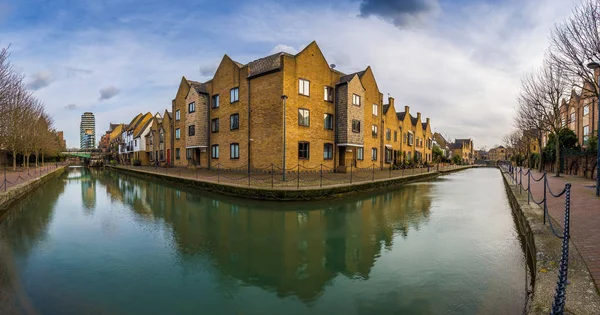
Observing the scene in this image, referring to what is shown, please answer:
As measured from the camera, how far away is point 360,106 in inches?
1085

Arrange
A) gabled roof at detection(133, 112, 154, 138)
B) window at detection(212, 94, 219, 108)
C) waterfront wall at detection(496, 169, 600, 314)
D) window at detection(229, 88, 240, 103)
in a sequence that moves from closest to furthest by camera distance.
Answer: waterfront wall at detection(496, 169, 600, 314) → window at detection(229, 88, 240, 103) → window at detection(212, 94, 219, 108) → gabled roof at detection(133, 112, 154, 138)

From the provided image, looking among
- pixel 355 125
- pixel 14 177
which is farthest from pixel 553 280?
pixel 14 177

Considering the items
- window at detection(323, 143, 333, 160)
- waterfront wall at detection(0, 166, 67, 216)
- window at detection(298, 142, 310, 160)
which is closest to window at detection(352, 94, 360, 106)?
window at detection(323, 143, 333, 160)

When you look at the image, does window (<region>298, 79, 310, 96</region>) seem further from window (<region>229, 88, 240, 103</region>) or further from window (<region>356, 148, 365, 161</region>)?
window (<region>356, 148, 365, 161</region>)

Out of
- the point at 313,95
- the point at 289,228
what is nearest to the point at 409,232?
the point at 289,228

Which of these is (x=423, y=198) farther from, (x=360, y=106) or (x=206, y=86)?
(x=206, y=86)

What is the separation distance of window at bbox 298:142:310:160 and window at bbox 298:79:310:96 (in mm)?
4021

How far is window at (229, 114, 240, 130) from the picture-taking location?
26625 millimetres

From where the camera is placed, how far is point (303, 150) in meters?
23.8

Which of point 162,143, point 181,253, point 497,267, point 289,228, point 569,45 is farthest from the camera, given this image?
point 162,143

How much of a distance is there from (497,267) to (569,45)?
42.3 feet

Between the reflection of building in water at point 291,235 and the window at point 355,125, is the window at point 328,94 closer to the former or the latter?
the window at point 355,125

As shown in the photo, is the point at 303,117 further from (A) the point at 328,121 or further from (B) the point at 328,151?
(B) the point at 328,151

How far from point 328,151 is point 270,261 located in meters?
20.1
